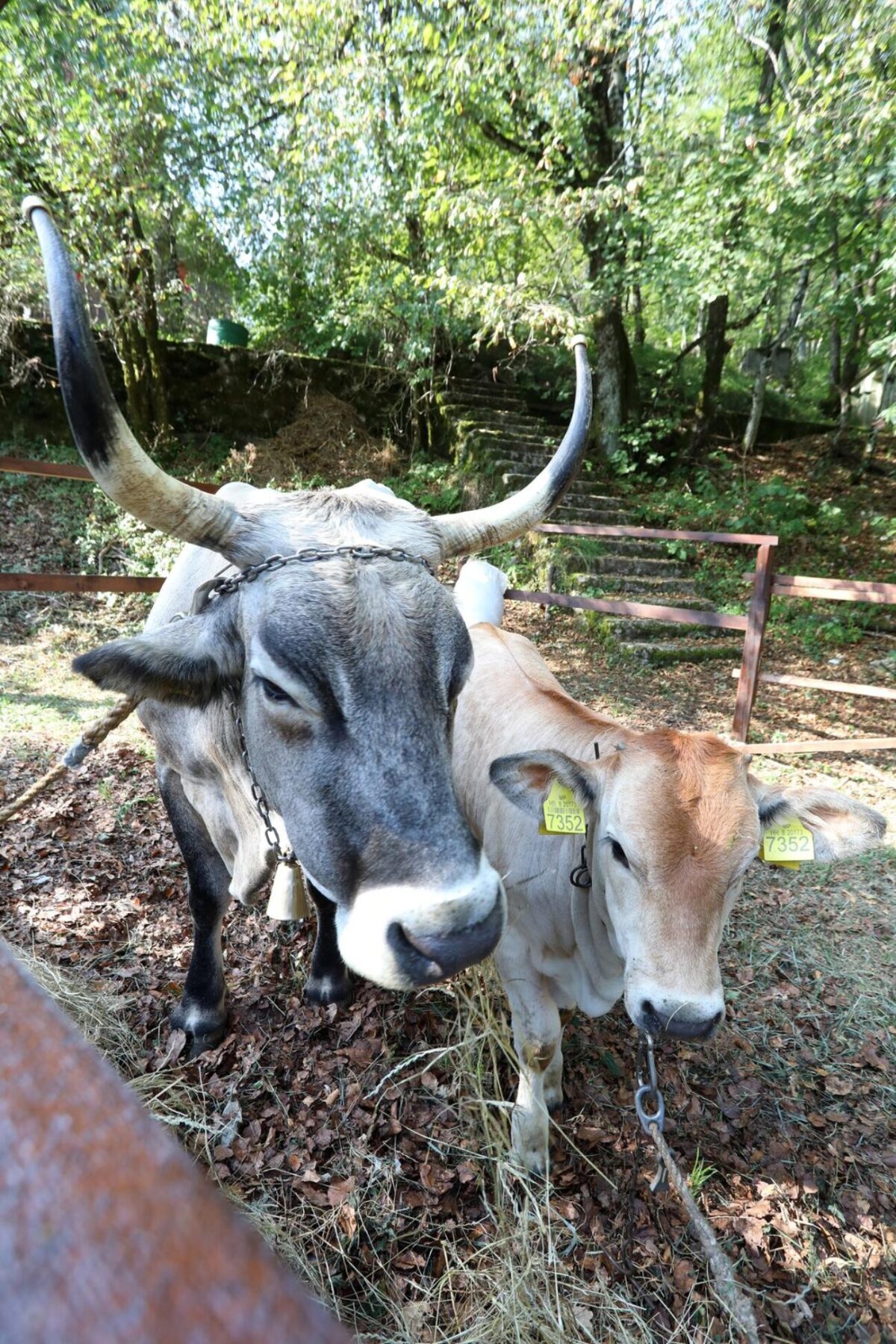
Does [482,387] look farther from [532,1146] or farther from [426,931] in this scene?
[426,931]

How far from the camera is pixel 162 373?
501 inches

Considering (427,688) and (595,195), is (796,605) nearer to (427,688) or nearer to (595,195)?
(595,195)

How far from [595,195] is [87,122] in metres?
6.72

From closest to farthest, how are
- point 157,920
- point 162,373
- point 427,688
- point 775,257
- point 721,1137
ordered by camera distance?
point 427,688
point 721,1137
point 157,920
point 775,257
point 162,373

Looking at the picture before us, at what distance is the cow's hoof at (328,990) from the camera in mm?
3203

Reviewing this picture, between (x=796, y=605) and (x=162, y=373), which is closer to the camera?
(x=796, y=605)

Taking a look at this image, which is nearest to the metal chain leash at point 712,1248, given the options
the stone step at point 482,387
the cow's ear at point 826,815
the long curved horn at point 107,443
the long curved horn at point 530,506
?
the cow's ear at point 826,815

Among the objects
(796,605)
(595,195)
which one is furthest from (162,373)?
(796,605)

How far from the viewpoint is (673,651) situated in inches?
373

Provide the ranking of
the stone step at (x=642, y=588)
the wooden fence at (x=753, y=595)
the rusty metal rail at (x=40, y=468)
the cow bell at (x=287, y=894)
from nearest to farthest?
1. the cow bell at (x=287, y=894)
2. the rusty metal rail at (x=40, y=468)
3. the wooden fence at (x=753, y=595)
4. the stone step at (x=642, y=588)

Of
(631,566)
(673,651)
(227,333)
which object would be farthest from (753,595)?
(227,333)

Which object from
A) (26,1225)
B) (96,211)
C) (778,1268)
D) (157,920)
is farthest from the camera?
(96,211)

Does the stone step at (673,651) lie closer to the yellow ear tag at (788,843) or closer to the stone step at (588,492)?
the stone step at (588,492)

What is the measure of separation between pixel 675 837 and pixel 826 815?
637 millimetres
